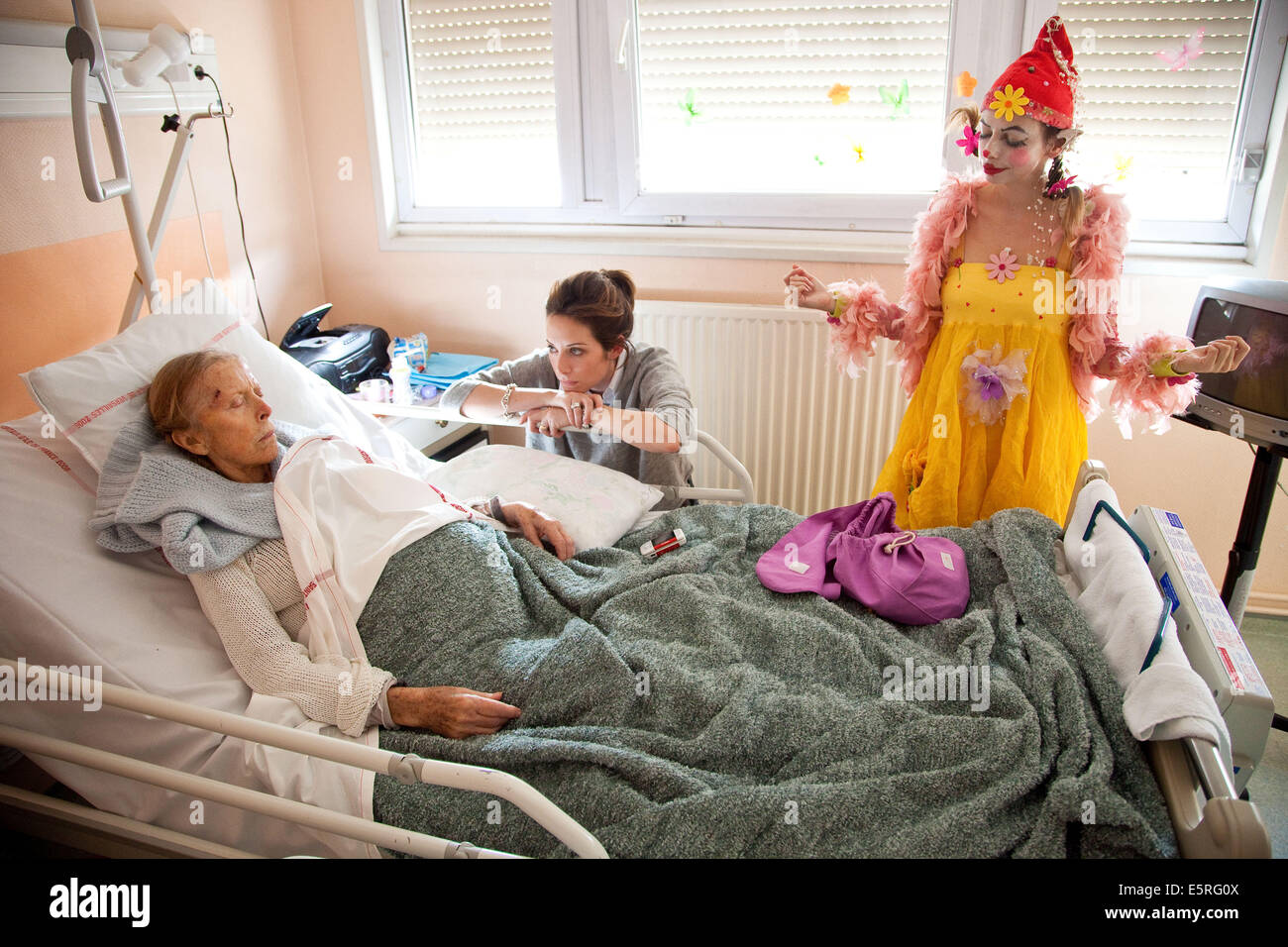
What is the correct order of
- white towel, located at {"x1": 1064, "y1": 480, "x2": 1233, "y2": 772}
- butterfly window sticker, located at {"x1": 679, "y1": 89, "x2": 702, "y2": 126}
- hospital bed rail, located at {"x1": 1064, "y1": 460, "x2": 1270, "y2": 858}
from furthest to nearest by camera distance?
butterfly window sticker, located at {"x1": 679, "y1": 89, "x2": 702, "y2": 126}, white towel, located at {"x1": 1064, "y1": 480, "x2": 1233, "y2": 772}, hospital bed rail, located at {"x1": 1064, "y1": 460, "x2": 1270, "y2": 858}

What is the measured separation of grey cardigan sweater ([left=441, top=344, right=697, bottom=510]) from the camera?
1.99m

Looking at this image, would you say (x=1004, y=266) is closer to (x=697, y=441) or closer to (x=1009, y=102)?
(x=1009, y=102)

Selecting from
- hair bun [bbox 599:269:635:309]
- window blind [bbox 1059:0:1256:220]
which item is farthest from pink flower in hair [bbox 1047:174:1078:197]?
hair bun [bbox 599:269:635:309]

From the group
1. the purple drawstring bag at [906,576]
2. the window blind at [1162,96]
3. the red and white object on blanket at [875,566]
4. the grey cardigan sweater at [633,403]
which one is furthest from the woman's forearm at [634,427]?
the window blind at [1162,96]

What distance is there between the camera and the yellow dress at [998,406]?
A: 1813 mm

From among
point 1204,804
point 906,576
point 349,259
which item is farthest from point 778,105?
point 1204,804

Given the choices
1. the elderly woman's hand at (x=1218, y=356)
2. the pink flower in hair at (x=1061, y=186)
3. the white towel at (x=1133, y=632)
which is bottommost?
the white towel at (x=1133, y=632)

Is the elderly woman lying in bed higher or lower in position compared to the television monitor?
lower

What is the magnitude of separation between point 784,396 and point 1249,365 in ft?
3.71

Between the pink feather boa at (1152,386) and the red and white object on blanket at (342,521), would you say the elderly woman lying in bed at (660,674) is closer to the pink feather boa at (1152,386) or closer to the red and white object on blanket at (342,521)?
the red and white object on blanket at (342,521)

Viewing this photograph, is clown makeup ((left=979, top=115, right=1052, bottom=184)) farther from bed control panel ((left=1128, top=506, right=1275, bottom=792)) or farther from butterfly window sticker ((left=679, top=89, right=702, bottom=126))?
butterfly window sticker ((left=679, top=89, right=702, bottom=126))

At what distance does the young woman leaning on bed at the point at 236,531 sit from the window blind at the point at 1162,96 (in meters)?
2.00

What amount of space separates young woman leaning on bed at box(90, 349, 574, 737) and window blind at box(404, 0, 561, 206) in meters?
1.39
